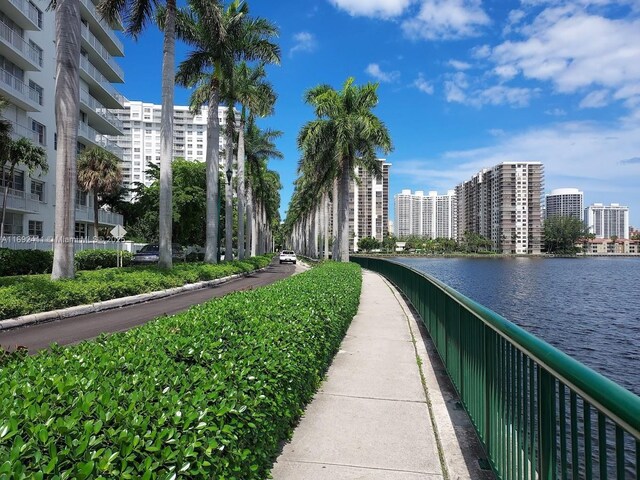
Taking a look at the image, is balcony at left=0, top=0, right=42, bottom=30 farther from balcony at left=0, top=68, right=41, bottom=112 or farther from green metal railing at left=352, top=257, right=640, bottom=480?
green metal railing at left=352, top=257, right=640, bottom=480

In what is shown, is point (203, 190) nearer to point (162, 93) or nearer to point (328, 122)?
point (328, 122)

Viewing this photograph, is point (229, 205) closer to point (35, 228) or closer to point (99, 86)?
point (35, 228)

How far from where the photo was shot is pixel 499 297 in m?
30.5

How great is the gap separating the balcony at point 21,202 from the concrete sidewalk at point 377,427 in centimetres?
3020

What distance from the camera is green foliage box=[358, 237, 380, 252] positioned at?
16862cm

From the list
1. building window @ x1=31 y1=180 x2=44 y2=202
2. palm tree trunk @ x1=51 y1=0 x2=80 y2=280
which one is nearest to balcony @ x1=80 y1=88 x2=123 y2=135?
building window @ x1=31 y1=180 x2=44 y2=202

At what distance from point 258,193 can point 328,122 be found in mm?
35135

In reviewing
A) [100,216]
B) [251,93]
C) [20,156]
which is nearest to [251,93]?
[251,93]

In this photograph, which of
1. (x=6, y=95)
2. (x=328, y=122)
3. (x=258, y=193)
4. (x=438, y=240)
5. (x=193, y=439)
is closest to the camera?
(x=193, y=439)

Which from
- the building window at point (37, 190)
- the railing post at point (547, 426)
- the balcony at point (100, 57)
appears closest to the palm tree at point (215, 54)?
the building window at point (37, 190)

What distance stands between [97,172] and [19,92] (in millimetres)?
8824

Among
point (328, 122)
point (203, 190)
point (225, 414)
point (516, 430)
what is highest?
point (328, 122)

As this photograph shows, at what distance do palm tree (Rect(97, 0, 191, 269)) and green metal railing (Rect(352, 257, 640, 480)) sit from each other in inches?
685

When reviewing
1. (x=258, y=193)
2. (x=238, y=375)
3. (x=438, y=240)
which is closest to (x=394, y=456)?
(x=238, y=375)
